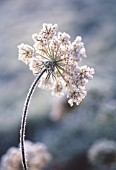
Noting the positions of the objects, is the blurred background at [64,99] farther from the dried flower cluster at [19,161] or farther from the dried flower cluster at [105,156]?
the dried flower cluster at [19,161]

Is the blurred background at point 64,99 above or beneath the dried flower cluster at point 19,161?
above

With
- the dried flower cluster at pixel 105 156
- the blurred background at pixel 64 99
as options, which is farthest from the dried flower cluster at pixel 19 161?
the blurred background at pixel 64 99

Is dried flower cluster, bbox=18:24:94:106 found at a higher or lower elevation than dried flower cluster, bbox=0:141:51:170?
lower

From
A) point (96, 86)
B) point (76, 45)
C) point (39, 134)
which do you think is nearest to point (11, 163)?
point (76, 45)

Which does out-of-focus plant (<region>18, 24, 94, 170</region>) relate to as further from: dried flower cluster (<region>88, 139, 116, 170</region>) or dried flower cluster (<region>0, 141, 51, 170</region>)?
dried flower cluster (<region>88, 139, 116, 170</region>)

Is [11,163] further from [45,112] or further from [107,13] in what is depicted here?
[107,13]

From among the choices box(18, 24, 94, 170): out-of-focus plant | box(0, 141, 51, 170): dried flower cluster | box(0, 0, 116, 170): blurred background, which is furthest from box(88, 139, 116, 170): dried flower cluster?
box(18, 24, 94, 170): out-of-focus plant
